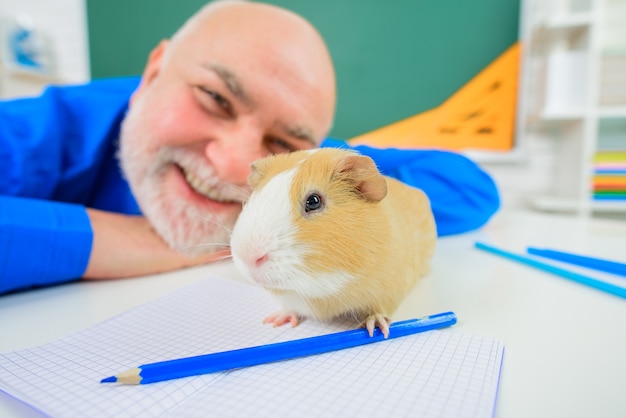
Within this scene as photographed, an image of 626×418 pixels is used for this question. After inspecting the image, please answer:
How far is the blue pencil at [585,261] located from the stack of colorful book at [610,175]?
65.1 inches

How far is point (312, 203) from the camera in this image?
0.54m

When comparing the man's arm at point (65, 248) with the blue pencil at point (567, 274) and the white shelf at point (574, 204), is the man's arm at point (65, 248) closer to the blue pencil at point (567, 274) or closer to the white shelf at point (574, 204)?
the blue pencil at point (567, 274)

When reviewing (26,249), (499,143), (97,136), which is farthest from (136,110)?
(499,143)

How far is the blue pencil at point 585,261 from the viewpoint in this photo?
93 centimetres

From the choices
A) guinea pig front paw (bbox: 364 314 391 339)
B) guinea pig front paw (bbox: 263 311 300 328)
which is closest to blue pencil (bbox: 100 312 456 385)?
guinea pig front paw (bbox: 364 314 391 339)

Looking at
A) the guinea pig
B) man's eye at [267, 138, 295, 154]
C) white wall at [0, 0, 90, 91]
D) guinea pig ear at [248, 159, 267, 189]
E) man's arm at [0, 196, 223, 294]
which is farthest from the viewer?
white wall at [0, 0, 90, 91]

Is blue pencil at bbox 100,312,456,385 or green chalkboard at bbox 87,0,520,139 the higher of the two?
green chalkboard at bbox 87,0,520,139

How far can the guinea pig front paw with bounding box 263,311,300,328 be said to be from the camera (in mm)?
641

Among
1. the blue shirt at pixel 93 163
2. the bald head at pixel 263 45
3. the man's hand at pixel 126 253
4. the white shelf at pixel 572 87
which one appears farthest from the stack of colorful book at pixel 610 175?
the man's hand at pixel 126 253

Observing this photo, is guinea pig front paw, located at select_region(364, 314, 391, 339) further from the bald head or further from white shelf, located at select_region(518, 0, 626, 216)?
white shelf, located at select_region(518, 0, 626, 216)

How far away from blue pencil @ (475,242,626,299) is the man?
32 cm

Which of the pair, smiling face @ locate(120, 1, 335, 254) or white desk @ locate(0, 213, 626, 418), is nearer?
white desk @ locate(0, 213, 626, 418)

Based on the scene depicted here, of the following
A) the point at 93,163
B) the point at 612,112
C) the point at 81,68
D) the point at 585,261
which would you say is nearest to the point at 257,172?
the point at 585,261

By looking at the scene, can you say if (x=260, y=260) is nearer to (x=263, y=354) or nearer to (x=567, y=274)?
(x=263, y=354)
